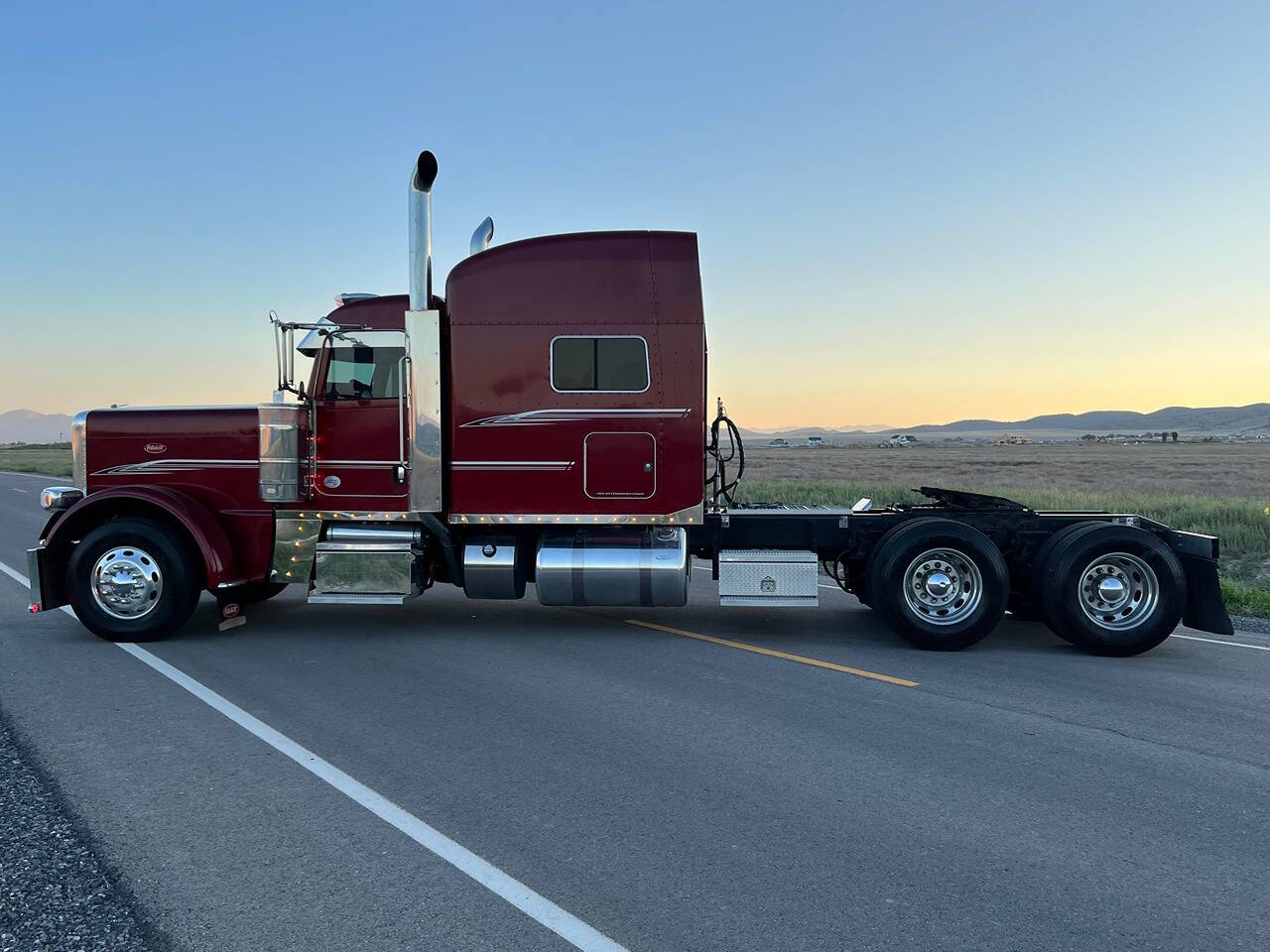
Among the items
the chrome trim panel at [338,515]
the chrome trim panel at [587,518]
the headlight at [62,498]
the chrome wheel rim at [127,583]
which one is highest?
the headlight at [62,498]

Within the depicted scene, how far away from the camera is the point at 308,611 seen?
969 centimetres

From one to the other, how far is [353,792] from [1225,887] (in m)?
3.94

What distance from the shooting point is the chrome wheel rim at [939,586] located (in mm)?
8062

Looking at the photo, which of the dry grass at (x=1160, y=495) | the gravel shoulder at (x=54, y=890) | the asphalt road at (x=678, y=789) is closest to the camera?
the gravel shoulder at (x=54, y=890)

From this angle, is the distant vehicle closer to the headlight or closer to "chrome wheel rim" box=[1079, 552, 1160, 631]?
"chrome wheel rim" box=[1079, 552, 1160, 631]

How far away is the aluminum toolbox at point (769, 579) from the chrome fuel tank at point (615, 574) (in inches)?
16.6

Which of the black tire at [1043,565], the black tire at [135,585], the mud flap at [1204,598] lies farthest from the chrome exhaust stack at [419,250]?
the mud flap at [1204,598]

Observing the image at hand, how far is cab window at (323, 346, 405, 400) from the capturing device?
852 cm

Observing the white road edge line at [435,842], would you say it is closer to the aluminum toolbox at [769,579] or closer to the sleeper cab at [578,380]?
the sleeper cab at [578,380]

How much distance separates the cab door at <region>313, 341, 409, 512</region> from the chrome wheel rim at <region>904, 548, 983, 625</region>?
4.68m

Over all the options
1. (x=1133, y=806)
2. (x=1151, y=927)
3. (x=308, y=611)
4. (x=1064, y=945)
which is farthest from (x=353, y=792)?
(x=308, y=611)

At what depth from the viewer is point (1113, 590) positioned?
7926 millimetres

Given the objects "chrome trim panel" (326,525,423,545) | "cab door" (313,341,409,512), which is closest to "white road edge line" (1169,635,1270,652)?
"chrome trim panel" (326,525,423,545)

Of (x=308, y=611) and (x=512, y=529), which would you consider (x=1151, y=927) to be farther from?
(x=308, y=611)
